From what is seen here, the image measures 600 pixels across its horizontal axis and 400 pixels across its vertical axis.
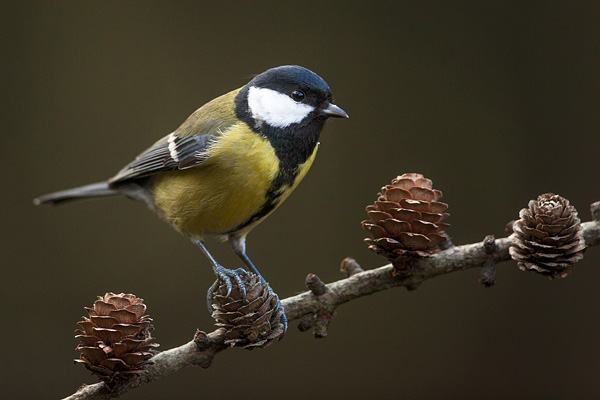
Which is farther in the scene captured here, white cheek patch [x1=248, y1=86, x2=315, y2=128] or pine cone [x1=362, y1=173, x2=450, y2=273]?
white cheek patch [x1=248, y1=86, x2=315, y2=128]

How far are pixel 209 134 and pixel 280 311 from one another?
1.77ft

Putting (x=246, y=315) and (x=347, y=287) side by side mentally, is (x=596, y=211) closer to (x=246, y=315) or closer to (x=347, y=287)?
(x=347, y=287)

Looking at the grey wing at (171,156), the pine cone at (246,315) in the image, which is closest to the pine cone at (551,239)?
→ the pine cone at (246,315)

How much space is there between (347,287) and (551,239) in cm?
29

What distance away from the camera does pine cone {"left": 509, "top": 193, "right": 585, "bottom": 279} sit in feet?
2.50

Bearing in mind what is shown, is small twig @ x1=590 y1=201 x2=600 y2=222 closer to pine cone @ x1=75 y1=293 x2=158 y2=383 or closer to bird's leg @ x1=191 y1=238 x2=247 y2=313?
bird's leg @ x1=191 y1=238 x2=247 y2=313

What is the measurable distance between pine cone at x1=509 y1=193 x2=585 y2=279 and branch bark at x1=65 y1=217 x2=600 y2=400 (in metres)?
0.05

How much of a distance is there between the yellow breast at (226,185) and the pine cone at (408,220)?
1.20ft

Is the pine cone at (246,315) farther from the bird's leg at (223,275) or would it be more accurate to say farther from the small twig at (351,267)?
the small twig at (351,267)

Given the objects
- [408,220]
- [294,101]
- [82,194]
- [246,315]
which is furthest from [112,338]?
[82,194]

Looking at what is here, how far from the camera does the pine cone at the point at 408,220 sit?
82 centimetres

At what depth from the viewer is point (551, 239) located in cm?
76

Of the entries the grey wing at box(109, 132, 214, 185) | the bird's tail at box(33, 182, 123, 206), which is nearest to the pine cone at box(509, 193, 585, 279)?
the grey wing at box(109, 132, 214, 185)

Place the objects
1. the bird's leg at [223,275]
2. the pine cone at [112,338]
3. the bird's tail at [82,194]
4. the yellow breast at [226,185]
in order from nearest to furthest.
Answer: the pine cone at [112,338], the bird's leg at [223,275], the yellow breast at [226,185], the bird's tail at [82,194]
